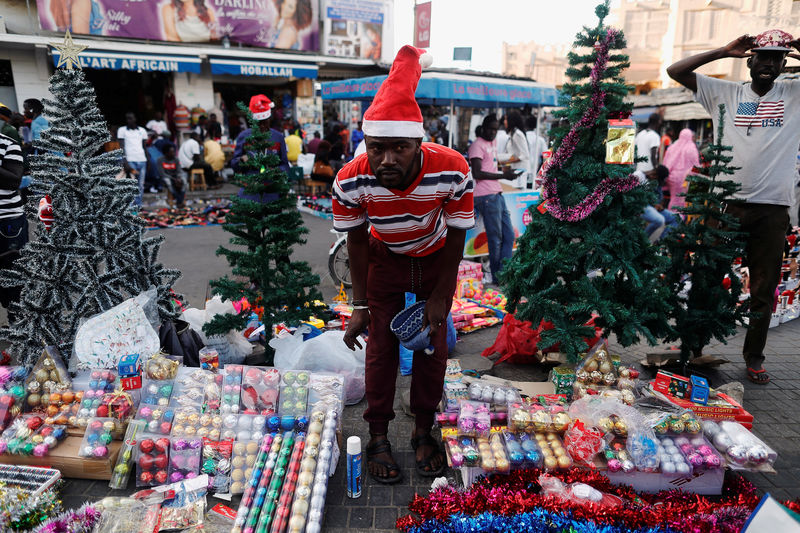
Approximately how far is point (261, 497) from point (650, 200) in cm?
315

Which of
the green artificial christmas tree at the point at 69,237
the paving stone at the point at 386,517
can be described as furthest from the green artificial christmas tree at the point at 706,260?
the green artificial christmas tree at the point at 69,237

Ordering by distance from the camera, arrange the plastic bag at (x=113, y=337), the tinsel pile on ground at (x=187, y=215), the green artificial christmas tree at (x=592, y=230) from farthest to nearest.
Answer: the tinsel pile on ground at (x=187, y=215) < the green artificial christmas tree at (x=592, y=230) < the plastic bag at (x=113, y=337)

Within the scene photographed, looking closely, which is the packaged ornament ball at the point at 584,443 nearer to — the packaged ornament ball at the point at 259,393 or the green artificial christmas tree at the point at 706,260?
the green artificial christmas tree at the point at 706,260

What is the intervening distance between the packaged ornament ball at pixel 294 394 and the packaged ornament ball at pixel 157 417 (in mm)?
638

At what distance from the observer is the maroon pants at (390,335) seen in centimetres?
290

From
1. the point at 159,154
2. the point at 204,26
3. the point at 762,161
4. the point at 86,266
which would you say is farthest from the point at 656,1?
the point at 86,266

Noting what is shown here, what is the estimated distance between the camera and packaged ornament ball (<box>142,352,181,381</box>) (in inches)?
129

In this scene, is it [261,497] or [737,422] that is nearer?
[261,497]

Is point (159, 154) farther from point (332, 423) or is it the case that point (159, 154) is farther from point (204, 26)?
point (332, 423)

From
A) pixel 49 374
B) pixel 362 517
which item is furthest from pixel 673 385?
pixel 49 374

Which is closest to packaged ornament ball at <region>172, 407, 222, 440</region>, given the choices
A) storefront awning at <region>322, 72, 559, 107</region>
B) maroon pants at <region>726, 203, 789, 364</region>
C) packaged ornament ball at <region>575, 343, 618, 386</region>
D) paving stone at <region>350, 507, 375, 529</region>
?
paving stone at <region>350, 507, 375, 529</region>

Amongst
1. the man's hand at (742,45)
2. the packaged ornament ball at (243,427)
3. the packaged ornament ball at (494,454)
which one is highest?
the man's hand at (742,45)

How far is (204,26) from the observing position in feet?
51.5

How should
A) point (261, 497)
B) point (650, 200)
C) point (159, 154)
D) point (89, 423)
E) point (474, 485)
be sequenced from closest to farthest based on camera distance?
point (261, 497), point (474, 485), point (89, 423), point (650, 200), point (159, 154)
